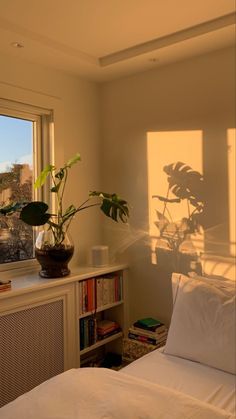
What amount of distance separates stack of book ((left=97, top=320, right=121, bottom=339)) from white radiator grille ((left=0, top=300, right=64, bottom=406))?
432 mm

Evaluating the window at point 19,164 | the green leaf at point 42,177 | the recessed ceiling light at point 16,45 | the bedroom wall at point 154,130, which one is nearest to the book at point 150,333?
the bedroom wall at point 154,130

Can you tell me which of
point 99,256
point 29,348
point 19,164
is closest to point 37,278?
point 29,348

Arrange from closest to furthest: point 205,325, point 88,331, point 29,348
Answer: point 205,325
point 29,348
point 88,331

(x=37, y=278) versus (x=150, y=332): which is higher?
(x=37, y=278)

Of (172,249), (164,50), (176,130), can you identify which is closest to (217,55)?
(164,50)

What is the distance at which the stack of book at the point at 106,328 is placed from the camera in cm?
284

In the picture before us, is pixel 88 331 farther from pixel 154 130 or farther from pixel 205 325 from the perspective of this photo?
pixel 154 130

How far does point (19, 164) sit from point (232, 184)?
1485 millimetres

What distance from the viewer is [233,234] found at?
2416mm

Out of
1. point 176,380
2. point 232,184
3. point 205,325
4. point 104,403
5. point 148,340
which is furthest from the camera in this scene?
point 148,340

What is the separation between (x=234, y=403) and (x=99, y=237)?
5.83ft

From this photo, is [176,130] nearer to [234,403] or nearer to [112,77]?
[112,77]

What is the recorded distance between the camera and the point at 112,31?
2281 mm

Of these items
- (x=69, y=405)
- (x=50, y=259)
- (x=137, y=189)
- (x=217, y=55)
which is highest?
(x=217, y=55)
